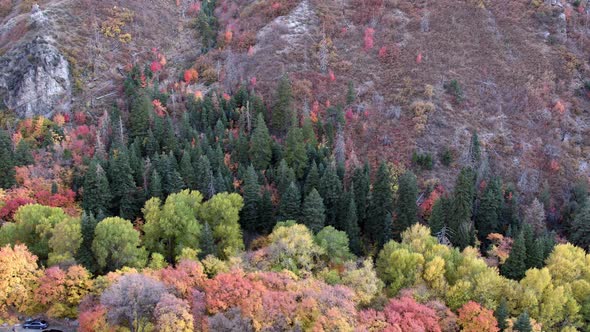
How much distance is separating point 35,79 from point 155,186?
4242 centimetres

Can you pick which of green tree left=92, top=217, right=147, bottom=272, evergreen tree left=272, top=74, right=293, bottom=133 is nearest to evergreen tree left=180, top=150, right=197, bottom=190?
green tree left=92, top=217, right=147, bottom=272

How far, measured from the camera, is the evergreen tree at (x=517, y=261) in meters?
61.5

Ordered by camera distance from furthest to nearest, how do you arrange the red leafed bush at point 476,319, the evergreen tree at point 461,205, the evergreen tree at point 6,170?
the evergreen tree at point 6,170 < the evergreen tree at point 461,205 < the red leafed bush at point 476,319

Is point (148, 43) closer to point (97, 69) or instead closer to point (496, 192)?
point (97, 69)

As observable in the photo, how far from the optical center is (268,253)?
56.8 m

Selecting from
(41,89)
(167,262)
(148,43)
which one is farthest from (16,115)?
(167,262)

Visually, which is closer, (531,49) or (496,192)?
(496,192)

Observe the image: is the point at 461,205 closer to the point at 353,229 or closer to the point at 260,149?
the point at 353,229

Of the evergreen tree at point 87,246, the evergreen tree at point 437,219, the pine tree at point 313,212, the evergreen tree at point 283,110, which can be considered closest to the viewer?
the evergreen tree at point 87,246

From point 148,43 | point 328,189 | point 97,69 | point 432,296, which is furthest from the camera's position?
point 148,43

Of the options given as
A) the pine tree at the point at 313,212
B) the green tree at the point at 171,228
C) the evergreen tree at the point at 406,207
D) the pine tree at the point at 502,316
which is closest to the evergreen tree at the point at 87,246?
the green tree at the point at 171,228

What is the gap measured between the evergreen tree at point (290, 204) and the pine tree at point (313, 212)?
1993 millimetres

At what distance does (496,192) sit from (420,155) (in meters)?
15.5

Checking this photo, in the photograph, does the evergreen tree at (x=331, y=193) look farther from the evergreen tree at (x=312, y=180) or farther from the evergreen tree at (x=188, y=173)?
the evergreen tree at (x=188, y=173)
